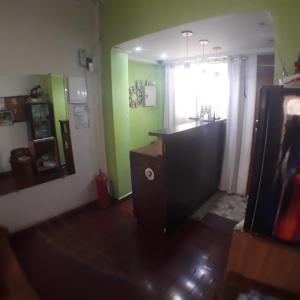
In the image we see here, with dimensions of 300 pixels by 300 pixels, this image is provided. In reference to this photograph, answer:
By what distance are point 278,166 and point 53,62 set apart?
253cm

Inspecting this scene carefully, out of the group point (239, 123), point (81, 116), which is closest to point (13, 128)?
point (81, 116)

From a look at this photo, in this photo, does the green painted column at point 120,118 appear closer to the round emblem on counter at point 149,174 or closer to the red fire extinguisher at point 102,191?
the red fire extinguisher at point 102,191

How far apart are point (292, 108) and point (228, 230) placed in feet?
6.22

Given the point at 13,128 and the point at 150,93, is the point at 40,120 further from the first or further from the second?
the point at 150,93

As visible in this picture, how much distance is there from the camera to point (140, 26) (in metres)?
2.29

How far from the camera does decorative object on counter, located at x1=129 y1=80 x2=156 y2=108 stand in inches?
143

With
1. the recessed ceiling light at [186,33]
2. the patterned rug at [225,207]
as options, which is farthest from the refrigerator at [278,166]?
the patterned rug at [225,207]

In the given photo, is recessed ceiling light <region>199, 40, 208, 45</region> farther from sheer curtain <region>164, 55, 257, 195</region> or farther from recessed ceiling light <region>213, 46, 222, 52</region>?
sheer curtain <region>164, 55, 257, 195</region>

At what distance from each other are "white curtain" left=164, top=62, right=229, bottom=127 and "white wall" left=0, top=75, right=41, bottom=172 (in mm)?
2278

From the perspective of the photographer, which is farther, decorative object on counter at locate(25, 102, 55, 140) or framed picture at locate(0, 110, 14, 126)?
decorative object on counter at locate(25, 102, 55, 140)

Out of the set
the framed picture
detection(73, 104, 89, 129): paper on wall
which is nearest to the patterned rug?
detection(73, 104, 89, 129): paper on wall

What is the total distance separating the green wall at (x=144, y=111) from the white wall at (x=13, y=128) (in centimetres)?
164

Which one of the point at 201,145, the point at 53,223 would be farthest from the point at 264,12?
the point at 53,223

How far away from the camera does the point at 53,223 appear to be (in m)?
2.69
